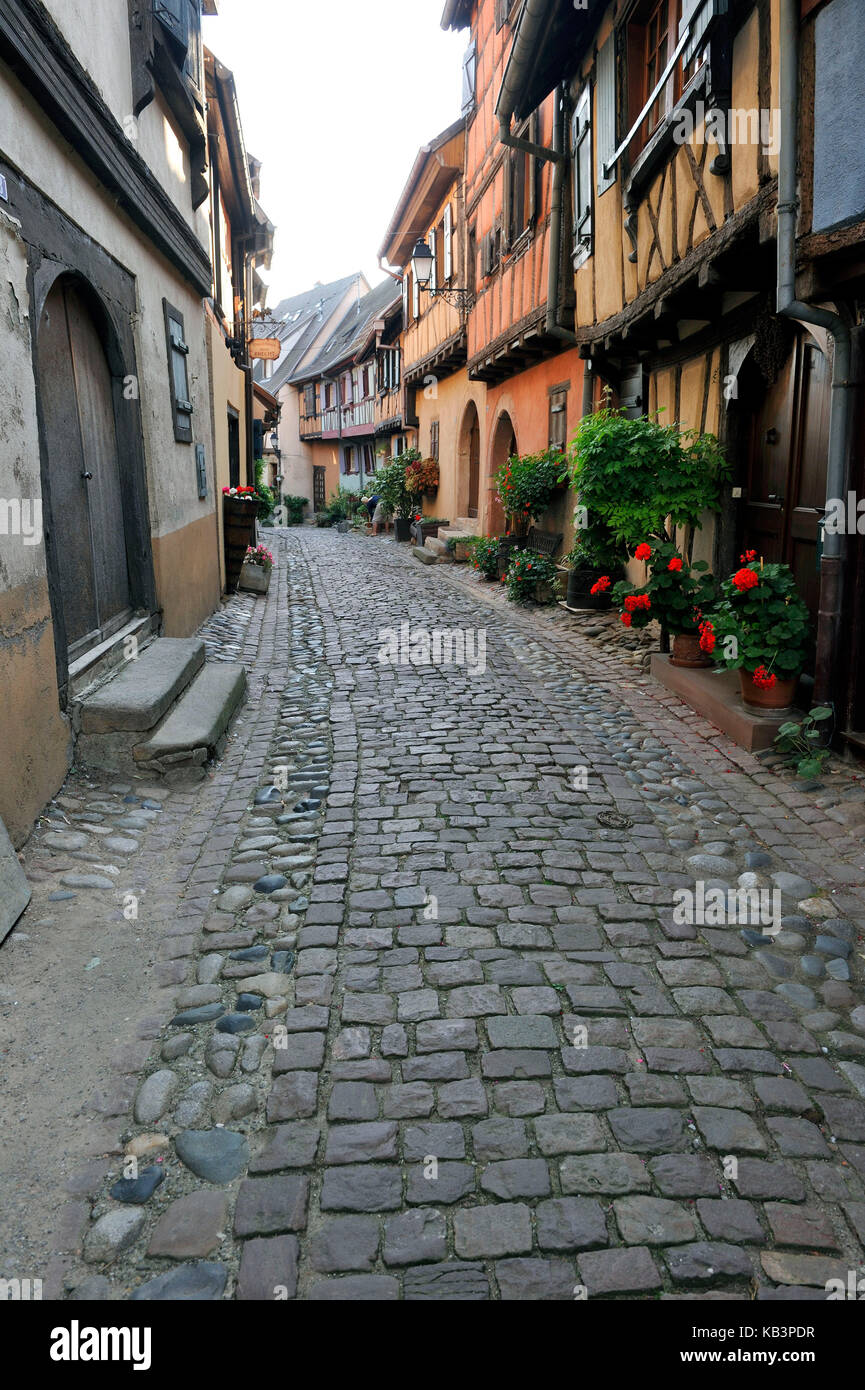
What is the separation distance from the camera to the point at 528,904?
3.46 metres

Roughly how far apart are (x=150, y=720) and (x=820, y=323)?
381 centimetres

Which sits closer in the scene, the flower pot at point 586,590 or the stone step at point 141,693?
the stone step at point 141,693

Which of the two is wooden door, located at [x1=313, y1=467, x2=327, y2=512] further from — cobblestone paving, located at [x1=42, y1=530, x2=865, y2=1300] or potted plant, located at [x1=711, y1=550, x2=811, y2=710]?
cobblestone paving, located at [x1=42, y1=530, x2=865, y2=1300]

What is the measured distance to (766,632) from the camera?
508 centimetres

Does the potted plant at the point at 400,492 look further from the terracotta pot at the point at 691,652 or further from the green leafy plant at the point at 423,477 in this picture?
the terracotta pot at the point at 691,652

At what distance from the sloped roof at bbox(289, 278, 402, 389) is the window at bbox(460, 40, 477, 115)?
15608 millimetres

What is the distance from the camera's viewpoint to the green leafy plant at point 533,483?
11.2 m

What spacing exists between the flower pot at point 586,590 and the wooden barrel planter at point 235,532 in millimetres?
3848

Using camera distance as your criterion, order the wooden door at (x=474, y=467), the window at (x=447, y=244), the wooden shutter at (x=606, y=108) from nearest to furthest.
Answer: the wooden shutter at (x=606, y=108), the window at (x=447, y=244), the wooden door at (x=474, y=467)

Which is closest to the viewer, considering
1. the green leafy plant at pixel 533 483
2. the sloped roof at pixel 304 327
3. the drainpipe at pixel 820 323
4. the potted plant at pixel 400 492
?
the drainpipe at pixel 820 323

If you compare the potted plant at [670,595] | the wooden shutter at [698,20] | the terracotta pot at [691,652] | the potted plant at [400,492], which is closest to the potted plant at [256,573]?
the potted plant at [670,595]

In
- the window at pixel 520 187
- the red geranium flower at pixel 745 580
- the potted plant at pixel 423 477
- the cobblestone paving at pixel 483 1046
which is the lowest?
the cobblestone paving at pixel 483 1046

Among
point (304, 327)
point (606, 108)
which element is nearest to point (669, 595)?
point (606, 108)

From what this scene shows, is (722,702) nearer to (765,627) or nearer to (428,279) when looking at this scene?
(765,627)
